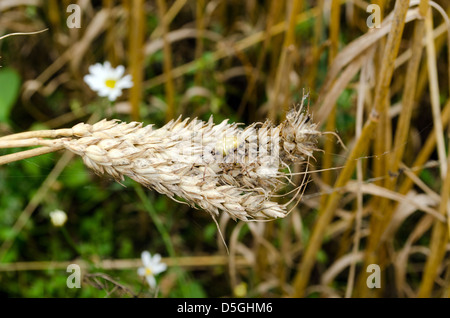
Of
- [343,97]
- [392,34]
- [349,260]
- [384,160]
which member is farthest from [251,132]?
[349,260]

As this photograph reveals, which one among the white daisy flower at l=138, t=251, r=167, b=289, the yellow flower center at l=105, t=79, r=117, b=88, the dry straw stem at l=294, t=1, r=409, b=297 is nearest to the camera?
the dry straw stem at l=294, t=1, r=409, b=297

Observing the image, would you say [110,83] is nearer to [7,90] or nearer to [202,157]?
[7,90]

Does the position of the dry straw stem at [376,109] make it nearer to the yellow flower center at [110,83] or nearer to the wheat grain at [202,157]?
the wheat grain at [202,157]

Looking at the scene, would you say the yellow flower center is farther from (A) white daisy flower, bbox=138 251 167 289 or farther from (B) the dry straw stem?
(B) the dry straw stem

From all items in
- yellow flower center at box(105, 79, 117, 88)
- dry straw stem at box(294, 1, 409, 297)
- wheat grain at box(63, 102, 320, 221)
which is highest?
yellow flower center at box(105, 79, 117, 88)

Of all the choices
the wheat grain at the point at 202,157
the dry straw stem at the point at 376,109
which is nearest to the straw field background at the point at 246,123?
the dry straw stem at the point at 376,109

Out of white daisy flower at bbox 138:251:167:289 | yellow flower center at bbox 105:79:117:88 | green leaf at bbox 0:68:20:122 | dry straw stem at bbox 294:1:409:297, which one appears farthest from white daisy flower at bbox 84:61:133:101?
dry straw stem at bbox 294:1:409:297

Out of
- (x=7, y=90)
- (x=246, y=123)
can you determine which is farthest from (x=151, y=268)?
(x=7, y=90)
